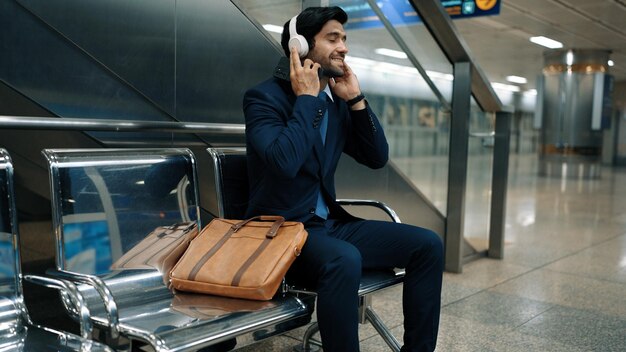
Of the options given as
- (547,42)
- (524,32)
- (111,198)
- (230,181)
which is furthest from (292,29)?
(547,42)

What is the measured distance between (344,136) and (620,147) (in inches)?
1047

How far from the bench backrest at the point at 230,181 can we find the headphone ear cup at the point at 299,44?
519 millimetres

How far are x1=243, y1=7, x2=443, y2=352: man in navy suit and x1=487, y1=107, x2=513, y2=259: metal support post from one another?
113 inches

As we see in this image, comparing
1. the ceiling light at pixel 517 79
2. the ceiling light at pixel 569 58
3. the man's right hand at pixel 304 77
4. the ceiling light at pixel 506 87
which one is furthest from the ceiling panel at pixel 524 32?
the ceiling light at pixel 506 87

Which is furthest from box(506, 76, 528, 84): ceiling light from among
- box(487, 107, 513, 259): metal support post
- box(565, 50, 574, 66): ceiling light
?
box(487, 107, 513, 259): metal support post

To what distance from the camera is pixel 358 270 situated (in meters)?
1.96

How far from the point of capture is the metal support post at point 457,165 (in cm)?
452

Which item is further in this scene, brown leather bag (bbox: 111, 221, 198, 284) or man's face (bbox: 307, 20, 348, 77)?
man's face (bbox: 307, 20, 348, 77)

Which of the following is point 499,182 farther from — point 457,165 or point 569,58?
point 569,58

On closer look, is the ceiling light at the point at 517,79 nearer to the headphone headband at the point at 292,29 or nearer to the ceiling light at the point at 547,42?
the ceiling light at the point at 547,42

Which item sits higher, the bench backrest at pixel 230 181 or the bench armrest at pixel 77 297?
the bench backrest at pixel 230 181

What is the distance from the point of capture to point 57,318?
2.53 meters

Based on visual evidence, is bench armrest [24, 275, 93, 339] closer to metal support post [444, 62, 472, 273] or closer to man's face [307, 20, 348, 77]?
man's face [307, 20, 348, 77]

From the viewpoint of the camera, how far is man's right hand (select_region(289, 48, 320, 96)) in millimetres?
2162
